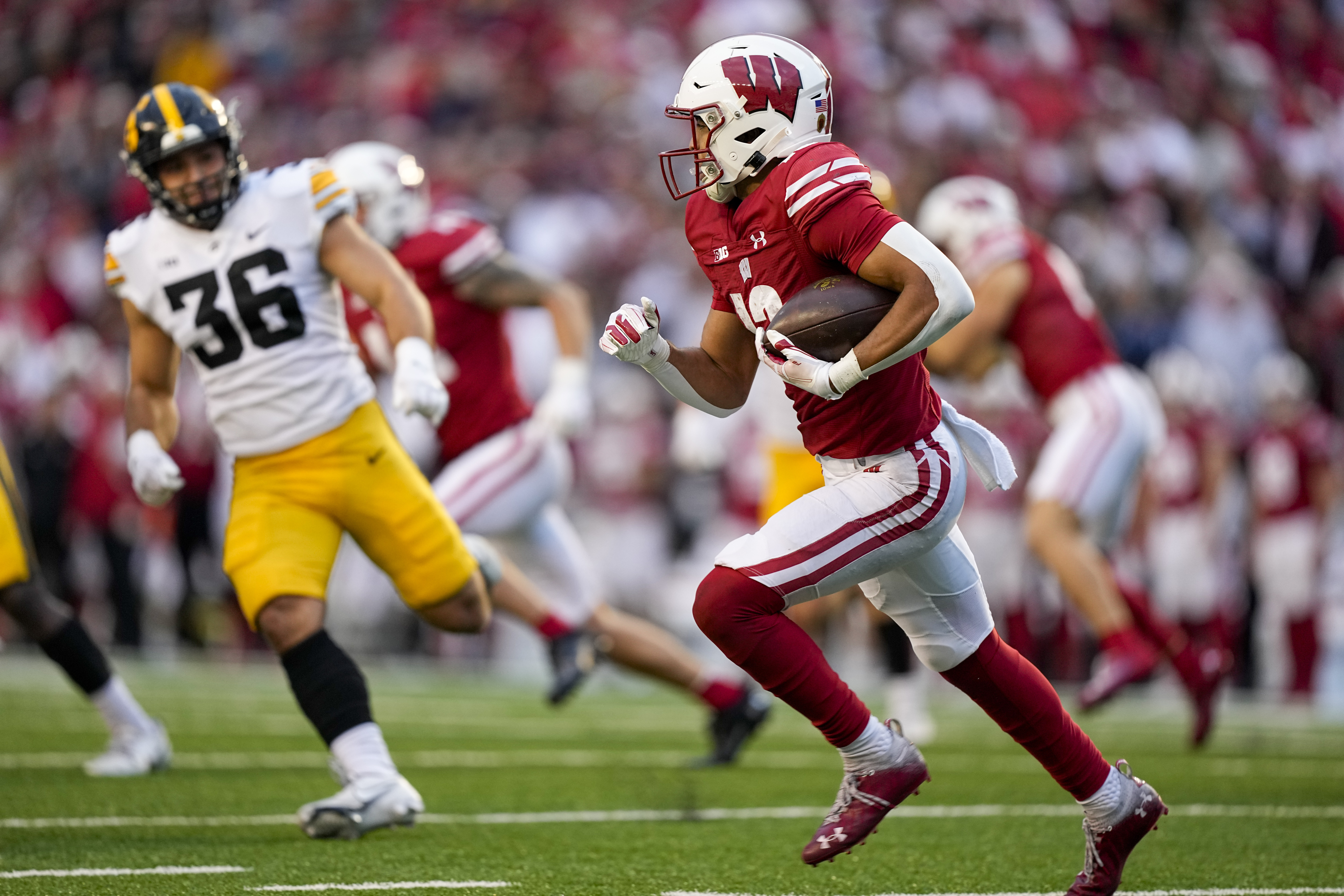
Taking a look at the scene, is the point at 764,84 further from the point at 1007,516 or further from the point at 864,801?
the point at 1007,516

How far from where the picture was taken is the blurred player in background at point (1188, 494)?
34.3 feet

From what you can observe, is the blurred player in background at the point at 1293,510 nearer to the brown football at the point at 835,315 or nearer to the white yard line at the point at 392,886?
the brown football at the point at 835,315

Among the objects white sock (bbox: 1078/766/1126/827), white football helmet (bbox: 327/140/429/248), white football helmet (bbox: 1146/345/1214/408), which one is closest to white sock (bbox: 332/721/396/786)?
white sock (bbox: 1078/766/1126/827)

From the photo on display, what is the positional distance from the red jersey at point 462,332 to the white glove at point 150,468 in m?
1.55

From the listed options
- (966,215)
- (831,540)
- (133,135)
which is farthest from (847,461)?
(966,215)

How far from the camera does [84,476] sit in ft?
38.7

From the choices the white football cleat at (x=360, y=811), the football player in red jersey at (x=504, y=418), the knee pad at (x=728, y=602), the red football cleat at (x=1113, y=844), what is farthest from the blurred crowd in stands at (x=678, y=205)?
the knee pad at (x=728, y=602)

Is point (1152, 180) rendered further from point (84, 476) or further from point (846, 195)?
point (846, 195)

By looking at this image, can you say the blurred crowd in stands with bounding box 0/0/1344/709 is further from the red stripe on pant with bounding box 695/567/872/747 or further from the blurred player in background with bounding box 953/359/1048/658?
the red stripe on pant with bounding box 695/567/872/747

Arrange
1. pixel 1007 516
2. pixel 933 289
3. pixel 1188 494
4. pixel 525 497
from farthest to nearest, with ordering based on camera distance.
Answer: pixel 1188 494, pixel 1007 516, pixel 525 497, pixel 933 289

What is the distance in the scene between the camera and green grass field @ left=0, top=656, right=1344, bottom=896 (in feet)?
11.7

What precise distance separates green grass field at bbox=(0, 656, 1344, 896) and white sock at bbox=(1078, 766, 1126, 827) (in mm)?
271

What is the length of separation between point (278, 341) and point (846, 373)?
1.83 metres

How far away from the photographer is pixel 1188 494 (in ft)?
35.0
